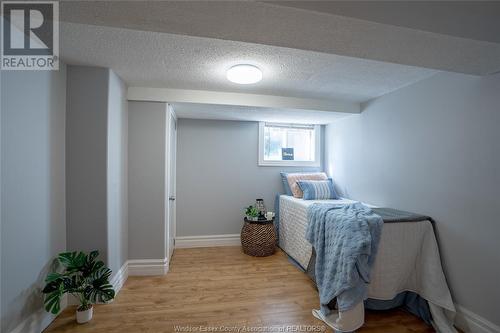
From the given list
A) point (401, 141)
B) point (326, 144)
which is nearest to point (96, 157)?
point (401, 141)

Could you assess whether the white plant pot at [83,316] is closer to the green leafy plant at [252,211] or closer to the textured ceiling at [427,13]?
the green leafy plant at [252,211]

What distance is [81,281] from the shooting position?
5.65 feet

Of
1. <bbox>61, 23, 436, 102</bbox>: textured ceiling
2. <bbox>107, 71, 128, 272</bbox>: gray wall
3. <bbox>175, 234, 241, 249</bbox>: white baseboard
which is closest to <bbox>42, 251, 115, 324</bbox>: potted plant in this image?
<bbox>107, 71, 128, 272</bbox>: gray wall

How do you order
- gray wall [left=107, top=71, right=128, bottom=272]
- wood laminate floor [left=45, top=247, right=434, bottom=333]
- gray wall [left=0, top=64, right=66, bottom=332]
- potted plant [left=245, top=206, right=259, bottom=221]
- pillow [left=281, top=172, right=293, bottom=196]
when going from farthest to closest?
1. pillow [left=281, top=172, right=293, bottom=196]
2. potted plant [left=245, top=206, right=259, bottom=221]
3. gray wall [left=107, top=71, right=128, bottom=272]
4. wood laminate floor [left=45, top=247, right=434, bottom=333]
5. gray wall [left=0, top=64, right=66, bottom=332]

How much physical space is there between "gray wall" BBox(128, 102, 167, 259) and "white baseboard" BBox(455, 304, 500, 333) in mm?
2760

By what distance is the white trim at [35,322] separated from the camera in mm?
1422

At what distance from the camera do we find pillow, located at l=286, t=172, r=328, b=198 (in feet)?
10.5

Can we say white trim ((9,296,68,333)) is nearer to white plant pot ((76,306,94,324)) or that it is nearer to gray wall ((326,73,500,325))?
white plant pot ((76,306,94,324))

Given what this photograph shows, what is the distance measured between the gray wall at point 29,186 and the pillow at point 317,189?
2697 mm

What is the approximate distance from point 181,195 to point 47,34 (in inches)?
90.3

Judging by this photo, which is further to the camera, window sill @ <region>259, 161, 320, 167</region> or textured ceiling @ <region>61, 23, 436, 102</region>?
window sill @ <region>259, 161, 320, 167</region>

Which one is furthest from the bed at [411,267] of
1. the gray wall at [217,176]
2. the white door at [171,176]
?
the white door at [171,176]

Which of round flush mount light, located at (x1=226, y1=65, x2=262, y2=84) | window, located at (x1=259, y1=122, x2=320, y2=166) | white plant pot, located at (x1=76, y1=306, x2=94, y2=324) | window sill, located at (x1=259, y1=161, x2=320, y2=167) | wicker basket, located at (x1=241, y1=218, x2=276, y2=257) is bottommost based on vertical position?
white plant pot, located at (x1=76, y1=306, x2=94, y2=324)

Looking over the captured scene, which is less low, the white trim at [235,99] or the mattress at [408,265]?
the white trim at [235,99]
